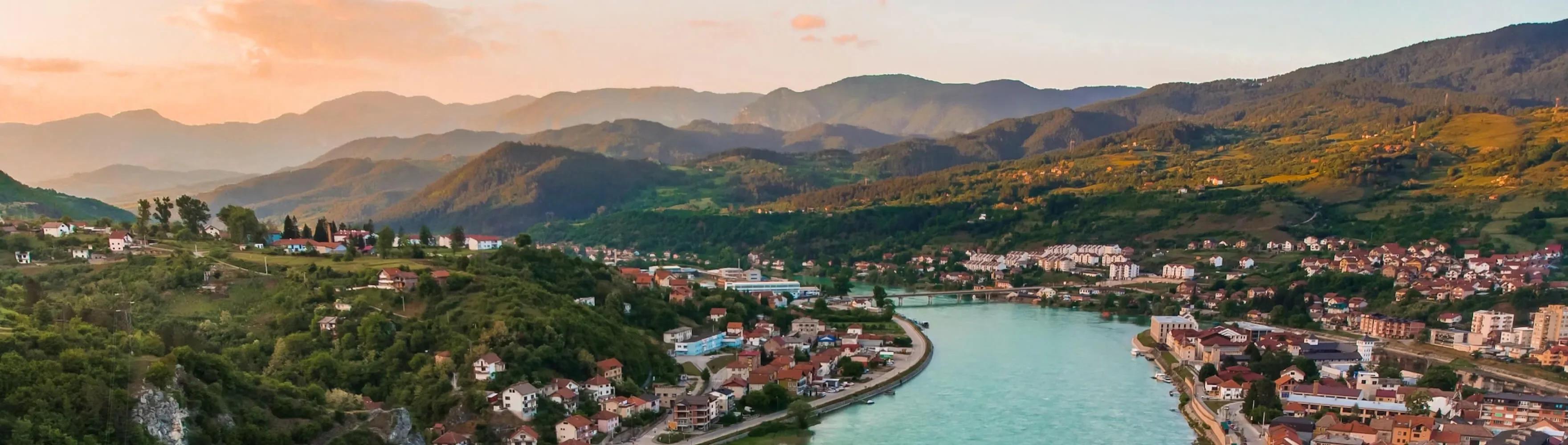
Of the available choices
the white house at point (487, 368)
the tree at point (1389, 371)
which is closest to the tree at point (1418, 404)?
the tree at point (1389, 371)

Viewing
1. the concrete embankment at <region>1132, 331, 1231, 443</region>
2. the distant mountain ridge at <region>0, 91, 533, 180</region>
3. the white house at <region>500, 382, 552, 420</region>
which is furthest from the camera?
the distant mountain ridge at <region>0, 91, 533, 180</region>

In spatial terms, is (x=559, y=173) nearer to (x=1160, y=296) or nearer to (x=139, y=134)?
(x=1160, y=296)

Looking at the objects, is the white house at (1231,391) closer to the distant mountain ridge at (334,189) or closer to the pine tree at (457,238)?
the pine tree at (457,238)

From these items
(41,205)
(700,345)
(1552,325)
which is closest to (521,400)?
(700,345)

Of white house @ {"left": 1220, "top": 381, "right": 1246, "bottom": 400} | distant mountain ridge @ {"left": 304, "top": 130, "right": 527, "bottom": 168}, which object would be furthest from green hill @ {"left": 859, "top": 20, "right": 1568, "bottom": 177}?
distant mountain ridge @ {"left": 304, "top": 130, "right": 527, "bottom": 168}

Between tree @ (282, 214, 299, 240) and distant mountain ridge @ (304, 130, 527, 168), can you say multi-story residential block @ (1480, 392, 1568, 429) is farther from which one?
distant mountain ridge @ (304, 130, 527, 168)

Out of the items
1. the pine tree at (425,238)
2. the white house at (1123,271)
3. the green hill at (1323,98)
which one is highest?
the green hill at (1323,98)
